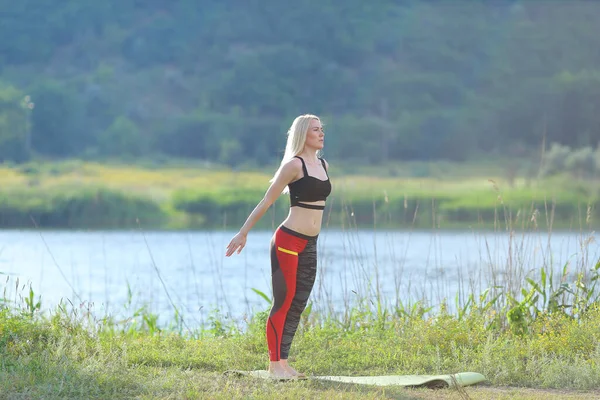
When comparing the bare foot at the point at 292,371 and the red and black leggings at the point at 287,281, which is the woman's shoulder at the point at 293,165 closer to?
the red and black leggings at the point at 287,281

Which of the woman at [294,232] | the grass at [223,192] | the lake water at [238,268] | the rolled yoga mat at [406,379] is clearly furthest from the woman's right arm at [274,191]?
the grass at [223,192]

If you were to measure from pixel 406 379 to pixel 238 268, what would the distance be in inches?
500

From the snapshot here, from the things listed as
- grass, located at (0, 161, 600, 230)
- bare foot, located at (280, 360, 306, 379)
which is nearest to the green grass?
bare foot, located at (280, 360, 306, 379)

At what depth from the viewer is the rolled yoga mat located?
6225 mm

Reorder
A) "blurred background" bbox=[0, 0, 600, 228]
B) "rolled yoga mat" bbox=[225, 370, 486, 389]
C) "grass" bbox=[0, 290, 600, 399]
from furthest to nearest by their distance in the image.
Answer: "blurred background" bbox=[0, 0, 600, 228]
"rolled yoga mat" bbox=[225, 370, 486, 389]
"grass" bbox=[0, 290, 600, 399]

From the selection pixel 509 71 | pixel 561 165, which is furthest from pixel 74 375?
pixel 509 71

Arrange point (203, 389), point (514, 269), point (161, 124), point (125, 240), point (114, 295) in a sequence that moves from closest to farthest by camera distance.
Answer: point (203, 389) < point (514, 269) < point (114, 295) < point (125, 240) < point (161, 124)

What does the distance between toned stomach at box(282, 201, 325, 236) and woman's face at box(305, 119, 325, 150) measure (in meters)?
0.42

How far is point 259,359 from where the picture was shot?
7133mm

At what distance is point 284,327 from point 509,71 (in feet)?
172

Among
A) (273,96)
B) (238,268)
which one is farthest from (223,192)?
(238,268)

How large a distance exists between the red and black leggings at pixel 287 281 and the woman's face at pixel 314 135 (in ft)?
2.12

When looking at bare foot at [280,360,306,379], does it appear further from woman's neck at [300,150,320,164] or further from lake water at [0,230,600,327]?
lake water at [0,230,600,327]

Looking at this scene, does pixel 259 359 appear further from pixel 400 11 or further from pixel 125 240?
pixel 400 11
